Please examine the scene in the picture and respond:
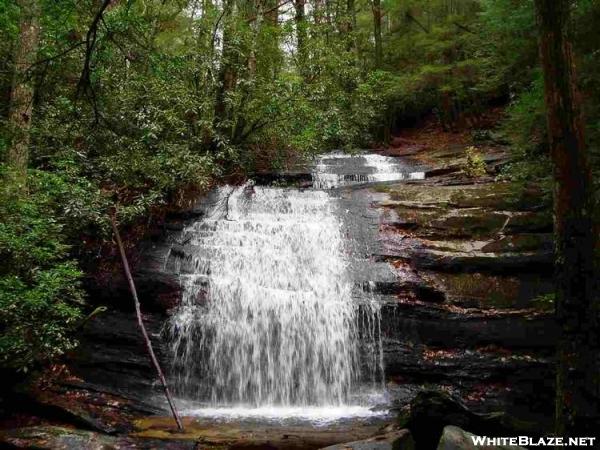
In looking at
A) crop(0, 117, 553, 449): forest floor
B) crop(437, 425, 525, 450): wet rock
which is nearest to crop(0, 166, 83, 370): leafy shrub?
crop(0, 117, 553, 449): forest floor

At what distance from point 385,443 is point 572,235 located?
278cm

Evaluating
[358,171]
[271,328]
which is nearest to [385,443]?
[271,328]

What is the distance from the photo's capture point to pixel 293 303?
927 centimetres

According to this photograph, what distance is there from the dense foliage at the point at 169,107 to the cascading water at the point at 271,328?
208 centimetres

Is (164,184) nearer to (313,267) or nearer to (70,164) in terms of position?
(70,164)

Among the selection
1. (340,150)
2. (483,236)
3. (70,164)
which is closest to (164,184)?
(70,164)

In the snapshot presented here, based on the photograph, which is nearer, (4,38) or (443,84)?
(4,38)

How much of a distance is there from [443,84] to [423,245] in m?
9.76

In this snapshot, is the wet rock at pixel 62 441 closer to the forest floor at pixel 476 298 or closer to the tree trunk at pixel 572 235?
A: the tree trunk at pixel 572 235

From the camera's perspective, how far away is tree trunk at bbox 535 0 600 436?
Answer: 4582mm

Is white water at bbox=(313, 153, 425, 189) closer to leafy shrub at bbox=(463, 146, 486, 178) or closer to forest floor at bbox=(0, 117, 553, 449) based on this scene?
leafy shrub at bbox=(463, 146, 486, 178)

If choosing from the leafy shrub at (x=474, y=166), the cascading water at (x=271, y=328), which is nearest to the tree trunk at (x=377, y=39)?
the leafy shrub at (x=474, y=166)

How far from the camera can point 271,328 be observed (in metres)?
9.09

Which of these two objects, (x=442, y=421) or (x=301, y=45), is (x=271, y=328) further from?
(x=301, y=45)
